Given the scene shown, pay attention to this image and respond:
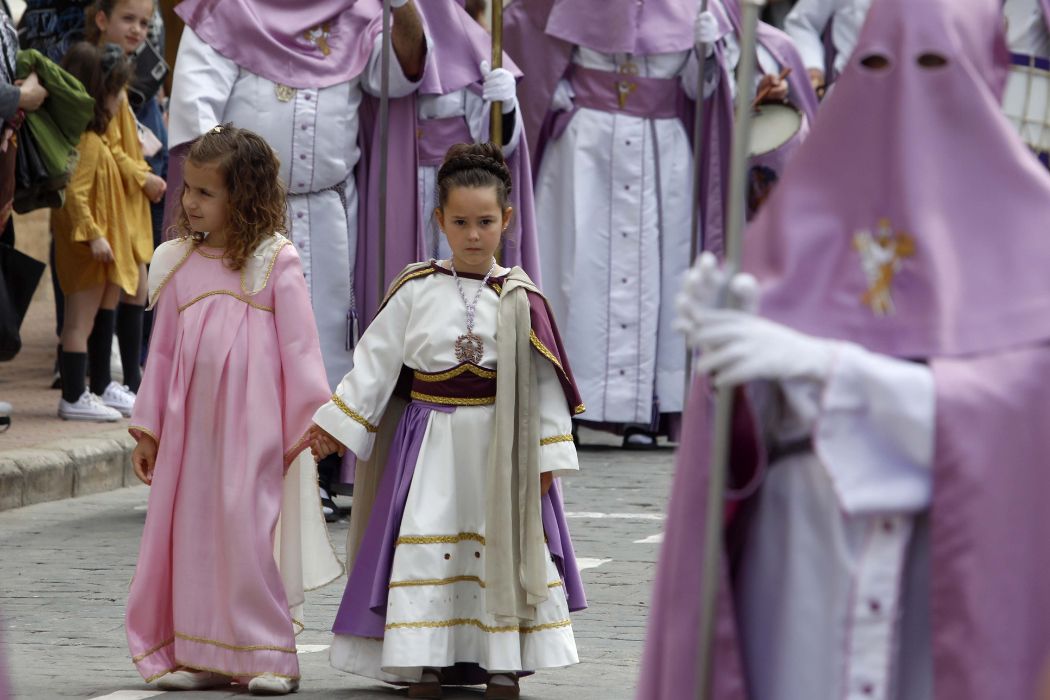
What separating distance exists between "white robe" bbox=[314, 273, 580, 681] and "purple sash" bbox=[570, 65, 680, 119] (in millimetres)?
4978

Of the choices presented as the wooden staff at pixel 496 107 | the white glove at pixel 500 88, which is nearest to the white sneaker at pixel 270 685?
the wooden staff at pixel 496 107

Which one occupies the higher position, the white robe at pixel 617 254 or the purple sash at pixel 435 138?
the purple sash at pixel 435 138

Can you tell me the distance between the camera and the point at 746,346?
9.64 feet

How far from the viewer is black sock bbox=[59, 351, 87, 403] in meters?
9.59

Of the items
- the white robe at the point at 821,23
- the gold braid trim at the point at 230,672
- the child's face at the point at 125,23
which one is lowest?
the gold braid trim at the point at 230,672

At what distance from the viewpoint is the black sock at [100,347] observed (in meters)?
9.79

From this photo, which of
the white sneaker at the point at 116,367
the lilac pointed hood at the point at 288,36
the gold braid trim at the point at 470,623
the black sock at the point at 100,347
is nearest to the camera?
the gold braid trim at the point at 470,623

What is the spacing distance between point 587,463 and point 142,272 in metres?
2.27

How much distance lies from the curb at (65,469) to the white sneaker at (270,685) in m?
3.26

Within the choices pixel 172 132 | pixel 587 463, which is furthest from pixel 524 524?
pixel 587 463

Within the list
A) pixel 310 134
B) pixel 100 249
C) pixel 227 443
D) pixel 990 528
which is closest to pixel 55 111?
pixel 100 249

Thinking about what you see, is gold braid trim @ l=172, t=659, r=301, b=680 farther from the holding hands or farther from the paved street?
the holding hands

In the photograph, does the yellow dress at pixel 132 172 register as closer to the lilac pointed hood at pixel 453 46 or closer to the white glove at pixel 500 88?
the lilac pointed hood at pixel 453 46

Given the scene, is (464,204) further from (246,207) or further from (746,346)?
(746,346)
